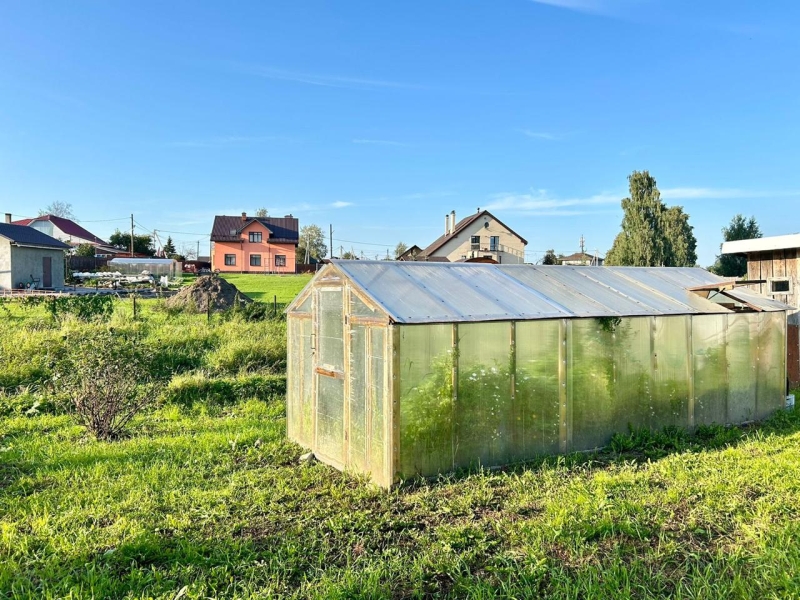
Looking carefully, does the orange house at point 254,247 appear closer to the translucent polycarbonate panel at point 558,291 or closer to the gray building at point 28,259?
the gray building at point 28,259

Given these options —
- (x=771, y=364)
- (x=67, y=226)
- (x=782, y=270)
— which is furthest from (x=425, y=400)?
(x=67, y=226)

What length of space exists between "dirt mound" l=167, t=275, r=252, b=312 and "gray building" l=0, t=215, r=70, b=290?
14.6m

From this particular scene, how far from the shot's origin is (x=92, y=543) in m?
4.24

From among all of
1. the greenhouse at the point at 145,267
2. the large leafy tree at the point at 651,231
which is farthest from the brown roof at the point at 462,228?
the greenhouse at the point at 145,267

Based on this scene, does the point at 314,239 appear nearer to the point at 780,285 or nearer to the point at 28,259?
the point at 28,259

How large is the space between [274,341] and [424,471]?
27.0ft

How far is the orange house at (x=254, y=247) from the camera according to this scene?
50281mm

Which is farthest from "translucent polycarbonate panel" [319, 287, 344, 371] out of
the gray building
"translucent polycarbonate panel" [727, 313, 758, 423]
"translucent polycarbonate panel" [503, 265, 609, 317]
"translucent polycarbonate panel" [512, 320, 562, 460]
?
the gray building

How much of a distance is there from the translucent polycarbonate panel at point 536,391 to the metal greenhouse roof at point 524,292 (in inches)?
9.3

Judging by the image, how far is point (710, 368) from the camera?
766 centimetres

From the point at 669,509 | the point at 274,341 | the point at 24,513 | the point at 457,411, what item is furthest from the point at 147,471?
the point at 274,341

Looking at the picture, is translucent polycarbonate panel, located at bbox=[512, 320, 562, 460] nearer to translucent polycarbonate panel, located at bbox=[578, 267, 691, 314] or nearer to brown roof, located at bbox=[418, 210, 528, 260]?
translucent polycarbonate panel, located at bbox=[578, 267, 691, 314]

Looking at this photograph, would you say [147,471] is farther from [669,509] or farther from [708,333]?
[708,333]

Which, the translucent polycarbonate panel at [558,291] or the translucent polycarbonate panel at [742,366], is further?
the translucent polycarbonate panel at [742,366]
